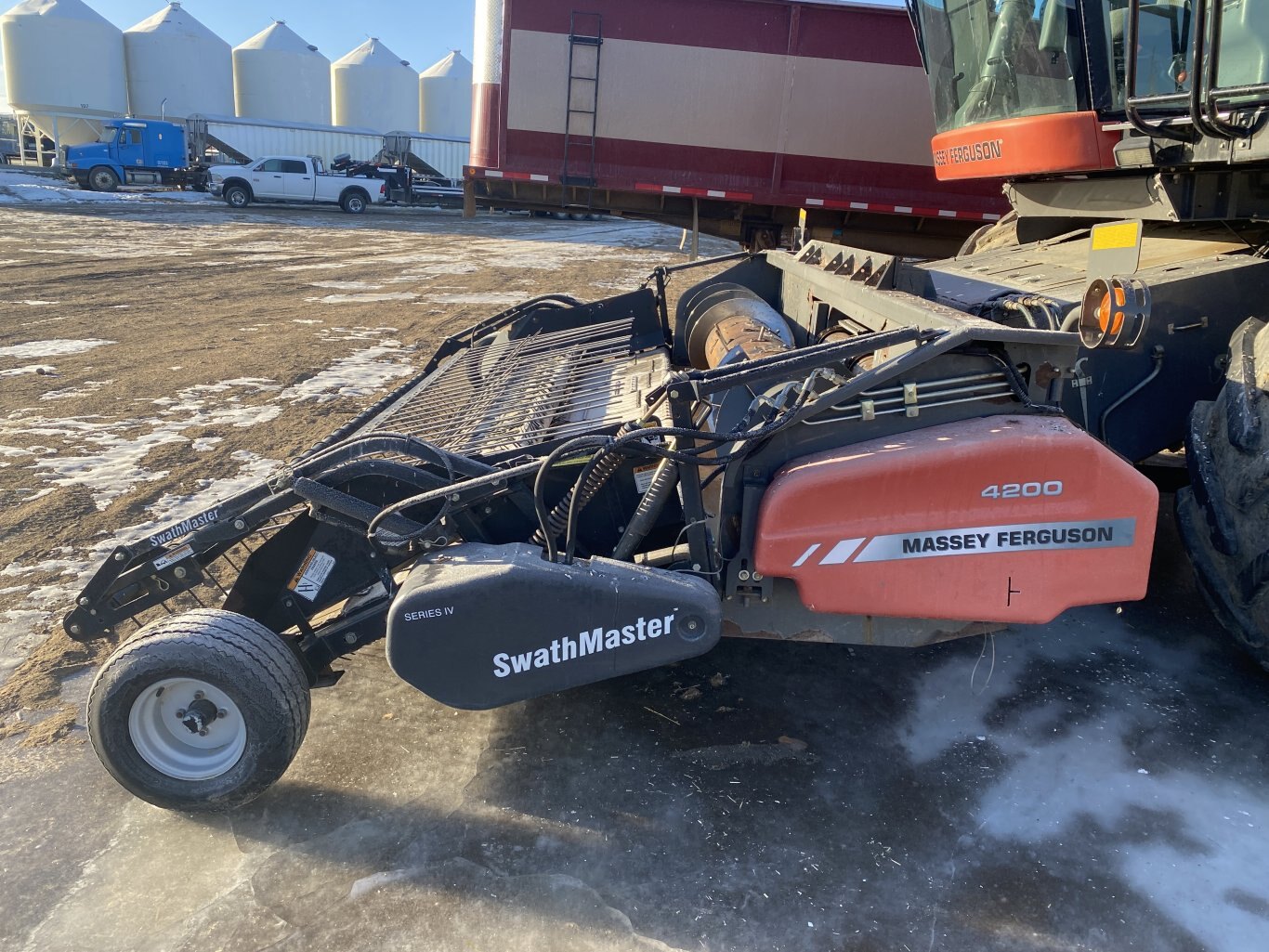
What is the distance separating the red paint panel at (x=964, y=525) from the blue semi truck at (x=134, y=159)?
103ft

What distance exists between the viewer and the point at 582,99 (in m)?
10.8

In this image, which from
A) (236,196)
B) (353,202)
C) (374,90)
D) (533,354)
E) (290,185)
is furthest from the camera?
(374,90)

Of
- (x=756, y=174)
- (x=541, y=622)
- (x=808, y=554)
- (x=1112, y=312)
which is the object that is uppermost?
(x=756, y=174)

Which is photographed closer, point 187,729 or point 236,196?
point 187,729

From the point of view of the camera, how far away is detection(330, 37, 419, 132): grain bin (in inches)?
1735

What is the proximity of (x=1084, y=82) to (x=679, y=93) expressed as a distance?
6866mm

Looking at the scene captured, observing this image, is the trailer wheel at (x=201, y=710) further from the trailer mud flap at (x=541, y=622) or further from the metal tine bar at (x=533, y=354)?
the metal tine bar at (x=533, y=354)

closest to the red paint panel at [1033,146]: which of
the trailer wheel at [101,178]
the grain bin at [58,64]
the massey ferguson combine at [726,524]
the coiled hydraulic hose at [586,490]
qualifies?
the massey ferguson combine at [726,524]

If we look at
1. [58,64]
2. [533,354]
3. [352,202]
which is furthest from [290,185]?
[533,354]

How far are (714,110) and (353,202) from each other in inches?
740

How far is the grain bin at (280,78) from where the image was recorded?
4253cm

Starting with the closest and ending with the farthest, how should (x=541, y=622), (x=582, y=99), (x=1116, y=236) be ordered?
(x=541, y=622)
(x=1116, y=236)
(x=582, y=99)

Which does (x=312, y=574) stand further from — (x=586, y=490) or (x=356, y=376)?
(x=356, y=376)

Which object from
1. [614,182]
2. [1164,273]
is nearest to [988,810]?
[1164,273]
